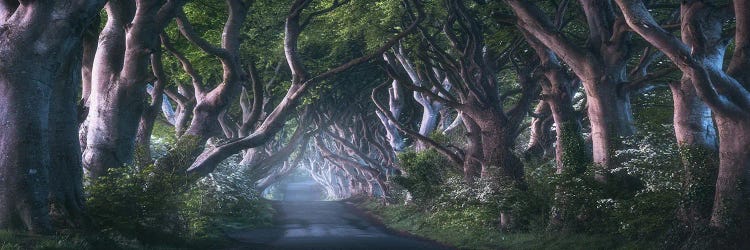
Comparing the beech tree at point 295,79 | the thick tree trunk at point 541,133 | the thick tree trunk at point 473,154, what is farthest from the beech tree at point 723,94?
the thick tree trunk at point 541,133

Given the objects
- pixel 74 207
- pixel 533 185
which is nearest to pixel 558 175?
pixel 533 185

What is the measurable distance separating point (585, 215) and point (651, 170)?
2.66 metres

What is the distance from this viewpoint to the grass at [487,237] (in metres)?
15.4

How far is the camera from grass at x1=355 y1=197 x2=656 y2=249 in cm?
1536

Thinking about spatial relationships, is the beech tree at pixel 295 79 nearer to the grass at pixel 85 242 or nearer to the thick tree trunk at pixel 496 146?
the grass at pixel 85 242

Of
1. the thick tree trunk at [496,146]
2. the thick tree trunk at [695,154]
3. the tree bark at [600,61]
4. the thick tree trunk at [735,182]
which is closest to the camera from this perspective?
the thick tree trunk at [735,182]

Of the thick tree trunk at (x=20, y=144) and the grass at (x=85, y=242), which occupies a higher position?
the thick tree trunk at (x=20, y=144)

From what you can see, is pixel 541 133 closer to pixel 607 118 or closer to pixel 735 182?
pixel 607 118

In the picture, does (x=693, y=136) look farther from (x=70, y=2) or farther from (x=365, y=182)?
(x=365, y=182)

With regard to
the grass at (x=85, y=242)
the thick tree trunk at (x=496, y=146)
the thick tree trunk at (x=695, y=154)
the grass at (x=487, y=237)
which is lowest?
the grass at (x=85, y=242)

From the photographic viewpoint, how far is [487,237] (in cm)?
2012

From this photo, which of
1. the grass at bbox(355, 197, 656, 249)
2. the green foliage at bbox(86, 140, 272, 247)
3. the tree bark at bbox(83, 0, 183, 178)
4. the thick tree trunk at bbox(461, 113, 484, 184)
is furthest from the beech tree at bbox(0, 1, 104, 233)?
the thick tree trunk at bbox(461, 113, 484, 184)

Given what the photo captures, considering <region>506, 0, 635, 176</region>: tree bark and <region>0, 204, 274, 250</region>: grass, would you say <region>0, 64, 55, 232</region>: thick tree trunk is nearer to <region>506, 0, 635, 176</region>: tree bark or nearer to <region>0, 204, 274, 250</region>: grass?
<region>0, 204, 274, 250</region>: grass

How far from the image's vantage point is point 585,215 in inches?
658
